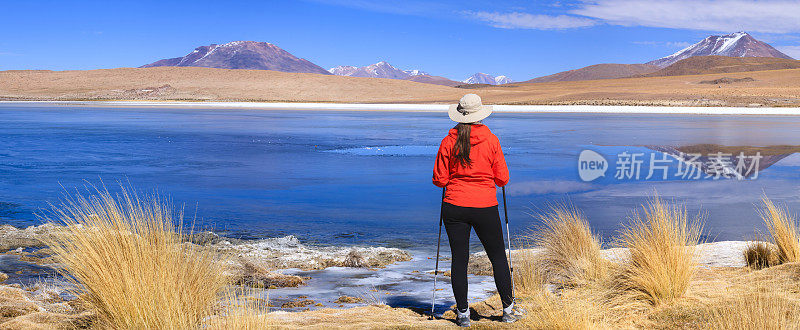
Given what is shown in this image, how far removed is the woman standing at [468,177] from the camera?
4.12 m

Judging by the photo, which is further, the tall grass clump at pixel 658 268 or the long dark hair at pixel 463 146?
the tall grass clump at pixel 658 268

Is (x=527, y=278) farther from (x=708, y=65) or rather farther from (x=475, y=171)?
(x=708, y=65)

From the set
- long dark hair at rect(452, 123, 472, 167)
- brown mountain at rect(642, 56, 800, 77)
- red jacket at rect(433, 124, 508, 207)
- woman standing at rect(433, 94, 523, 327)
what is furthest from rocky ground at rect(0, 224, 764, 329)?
brown mountain at rect(642, 56, 800, 77)

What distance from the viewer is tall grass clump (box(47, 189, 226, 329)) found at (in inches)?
150

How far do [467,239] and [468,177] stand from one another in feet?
1.34

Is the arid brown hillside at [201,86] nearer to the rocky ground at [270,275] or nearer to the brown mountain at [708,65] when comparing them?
the rocky ground at [270,275]

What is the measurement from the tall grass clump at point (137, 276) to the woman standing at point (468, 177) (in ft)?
5.03

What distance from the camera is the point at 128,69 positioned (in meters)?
101

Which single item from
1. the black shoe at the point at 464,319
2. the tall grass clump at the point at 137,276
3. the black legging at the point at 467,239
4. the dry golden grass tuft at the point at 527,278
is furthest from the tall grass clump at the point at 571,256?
the tall grass clump at the point at 137,276

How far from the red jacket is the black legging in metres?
0.06

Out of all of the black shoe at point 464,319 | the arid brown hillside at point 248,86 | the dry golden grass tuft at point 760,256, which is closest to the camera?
the black shoe at point 464,319

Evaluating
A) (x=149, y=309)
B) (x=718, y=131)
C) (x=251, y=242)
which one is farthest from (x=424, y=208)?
(x=718, y=131)

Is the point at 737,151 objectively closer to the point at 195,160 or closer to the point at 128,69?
the point at 195,160

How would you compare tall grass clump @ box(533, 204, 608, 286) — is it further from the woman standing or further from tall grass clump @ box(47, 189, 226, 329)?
tall grass clump @ box(47, 189, 226, 329)
